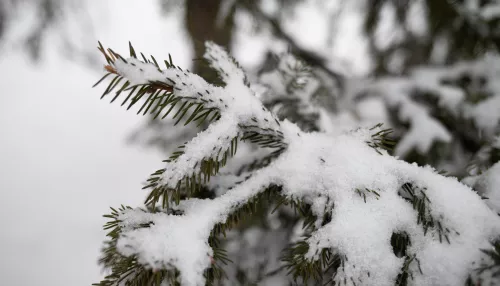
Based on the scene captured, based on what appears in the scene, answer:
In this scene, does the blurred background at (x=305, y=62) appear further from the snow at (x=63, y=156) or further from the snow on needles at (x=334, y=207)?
the snow on needles at (x=334, y=207)

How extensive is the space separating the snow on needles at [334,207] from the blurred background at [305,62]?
0.28m

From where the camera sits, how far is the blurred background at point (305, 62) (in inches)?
67.0

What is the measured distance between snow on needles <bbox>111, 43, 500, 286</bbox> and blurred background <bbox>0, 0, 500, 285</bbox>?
0.92ft

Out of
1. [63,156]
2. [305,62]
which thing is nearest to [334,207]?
[305,62]

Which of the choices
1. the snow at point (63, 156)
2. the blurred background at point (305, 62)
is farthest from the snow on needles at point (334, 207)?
the snow at point (63, 156)

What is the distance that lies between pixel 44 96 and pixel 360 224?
12.4m

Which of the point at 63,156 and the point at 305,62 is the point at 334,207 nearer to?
the point at 305,62

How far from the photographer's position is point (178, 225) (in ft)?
2.01

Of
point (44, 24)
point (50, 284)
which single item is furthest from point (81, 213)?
point (44, 24)

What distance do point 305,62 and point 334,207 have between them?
646 mm

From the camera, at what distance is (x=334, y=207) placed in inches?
26.4

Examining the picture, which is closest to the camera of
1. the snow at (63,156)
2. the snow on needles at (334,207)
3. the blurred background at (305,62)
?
the snow on needles at (334,207)

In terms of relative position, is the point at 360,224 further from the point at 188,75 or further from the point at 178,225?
the point at 188,75

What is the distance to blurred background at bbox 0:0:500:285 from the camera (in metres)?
1.70
